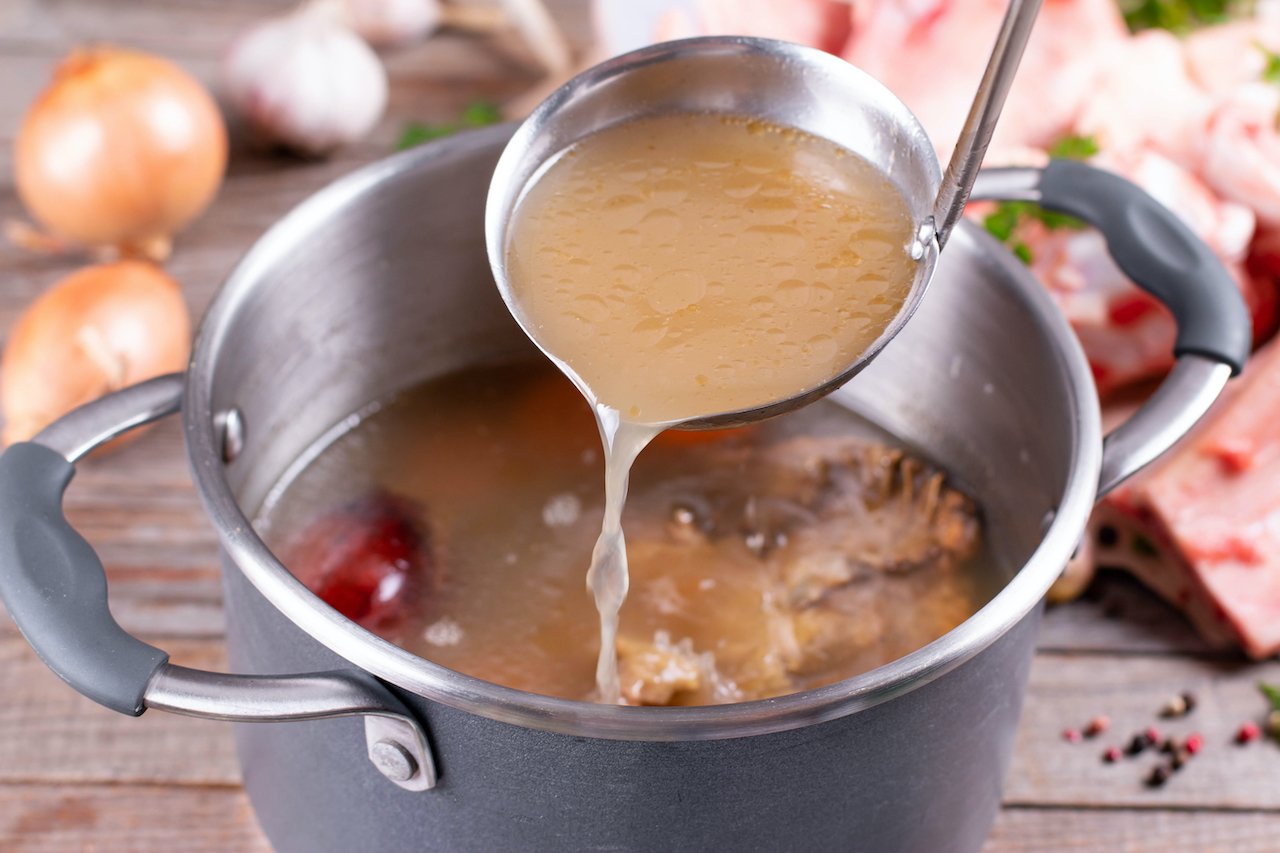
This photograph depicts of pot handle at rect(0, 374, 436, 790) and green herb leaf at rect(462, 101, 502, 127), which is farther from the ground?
pot handle at rect(0, 374, 436, 790)

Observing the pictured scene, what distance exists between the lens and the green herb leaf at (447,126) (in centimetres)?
183

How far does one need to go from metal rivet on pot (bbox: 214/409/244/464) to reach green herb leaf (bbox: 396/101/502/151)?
0.75 meters

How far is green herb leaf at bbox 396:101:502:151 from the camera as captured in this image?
183 cm

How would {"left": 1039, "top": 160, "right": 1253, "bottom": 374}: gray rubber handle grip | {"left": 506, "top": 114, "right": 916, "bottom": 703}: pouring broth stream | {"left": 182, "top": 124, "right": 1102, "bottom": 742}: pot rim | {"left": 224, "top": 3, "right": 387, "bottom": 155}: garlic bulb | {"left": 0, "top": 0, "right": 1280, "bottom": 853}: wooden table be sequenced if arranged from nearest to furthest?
{"left": 182, "top": 124, "right": 1102, "bottom": 742}: pot rim, {"left": 506, "top": 114, "right": 916, "bottom": 703}: pouring broth stream, {"left": 1039, "top": 160, "right": 1253, "bottom": 374}: gray rubber handle grip, {"left": 0, "top": 0, "right": 1280, "bottom": 853}: wooden table, {"left": 224, "top": 3, "right": 387, "bottom": 155}: garlic bulb

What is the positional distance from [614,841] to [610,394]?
0.95 feet

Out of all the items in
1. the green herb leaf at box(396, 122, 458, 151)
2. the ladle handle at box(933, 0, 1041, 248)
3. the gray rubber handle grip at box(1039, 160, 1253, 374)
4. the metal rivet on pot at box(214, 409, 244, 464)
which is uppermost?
the ladle handle at box(933, 0, 1041, 248)

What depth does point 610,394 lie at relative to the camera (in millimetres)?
922

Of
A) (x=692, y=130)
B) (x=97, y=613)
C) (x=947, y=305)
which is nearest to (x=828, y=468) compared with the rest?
(x=947, y=305)

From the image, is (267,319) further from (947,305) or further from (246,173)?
(246,173)

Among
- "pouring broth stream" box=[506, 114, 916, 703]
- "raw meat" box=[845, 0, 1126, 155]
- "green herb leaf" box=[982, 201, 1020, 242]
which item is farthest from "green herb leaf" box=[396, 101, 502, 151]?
"pouring broth stream" box=[506, 114, 916, 703]

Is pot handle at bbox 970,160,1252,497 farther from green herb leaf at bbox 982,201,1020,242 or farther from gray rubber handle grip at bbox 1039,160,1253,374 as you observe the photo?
green herb leaf at bbox 982,201,1020,242

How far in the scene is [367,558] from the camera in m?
1.19

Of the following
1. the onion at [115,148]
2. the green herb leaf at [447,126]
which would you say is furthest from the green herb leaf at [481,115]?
the onion at [115,148]

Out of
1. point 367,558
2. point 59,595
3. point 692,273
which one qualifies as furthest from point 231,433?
point 692,273
